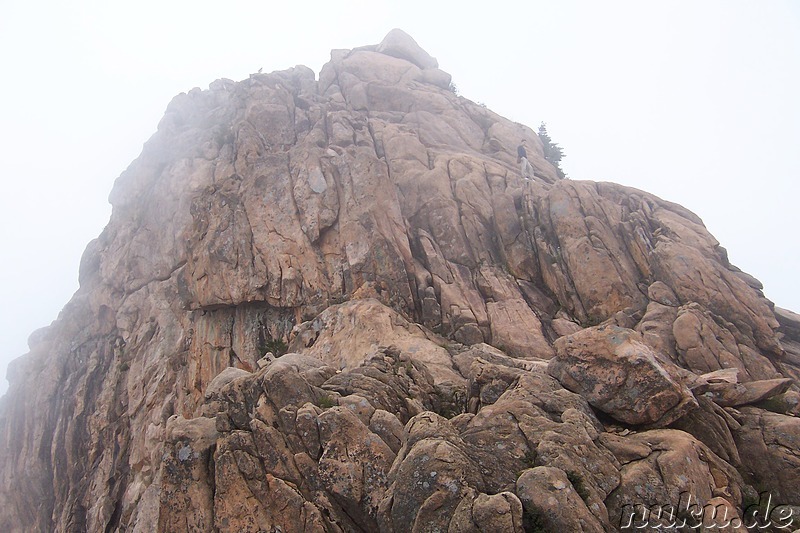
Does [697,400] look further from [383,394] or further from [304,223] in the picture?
[304,223]

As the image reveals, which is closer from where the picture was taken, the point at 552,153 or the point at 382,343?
the point at 382,343

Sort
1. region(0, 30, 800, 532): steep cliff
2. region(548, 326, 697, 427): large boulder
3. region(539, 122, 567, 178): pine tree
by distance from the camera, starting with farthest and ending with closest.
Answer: region(539, 122, 567, 178): pine tree → region(548, 326, 697, 427): large boulder → region(0, 30, 800, 532): steep cliff

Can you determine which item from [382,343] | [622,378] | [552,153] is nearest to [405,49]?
[552,153]

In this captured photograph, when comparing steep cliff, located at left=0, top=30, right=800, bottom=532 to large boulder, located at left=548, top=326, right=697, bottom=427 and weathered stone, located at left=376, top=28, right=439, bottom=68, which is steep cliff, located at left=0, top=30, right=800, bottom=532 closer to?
large boulder, located at left=548, top=326, right=697, bottom=427

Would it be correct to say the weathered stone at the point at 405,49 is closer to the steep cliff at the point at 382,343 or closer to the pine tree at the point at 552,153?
the steep cliff at the point at 382,343

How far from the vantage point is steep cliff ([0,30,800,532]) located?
17828 millimetres

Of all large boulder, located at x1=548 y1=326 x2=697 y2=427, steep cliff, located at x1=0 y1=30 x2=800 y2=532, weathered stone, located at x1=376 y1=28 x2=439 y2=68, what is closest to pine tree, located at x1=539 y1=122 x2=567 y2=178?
steep cliff, located at x1=0 y1=30 x2=800 y2=532

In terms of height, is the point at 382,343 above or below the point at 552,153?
below

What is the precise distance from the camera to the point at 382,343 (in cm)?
2989

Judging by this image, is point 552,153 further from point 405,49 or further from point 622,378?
point 622,378

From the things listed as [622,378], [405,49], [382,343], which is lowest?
[622,378]

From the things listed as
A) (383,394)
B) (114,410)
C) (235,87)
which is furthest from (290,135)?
(383,394)

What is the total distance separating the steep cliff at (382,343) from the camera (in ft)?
58.5

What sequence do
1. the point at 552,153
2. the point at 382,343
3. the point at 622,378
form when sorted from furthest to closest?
the point at 552,153
the point at 382,343
the point at 622,378
